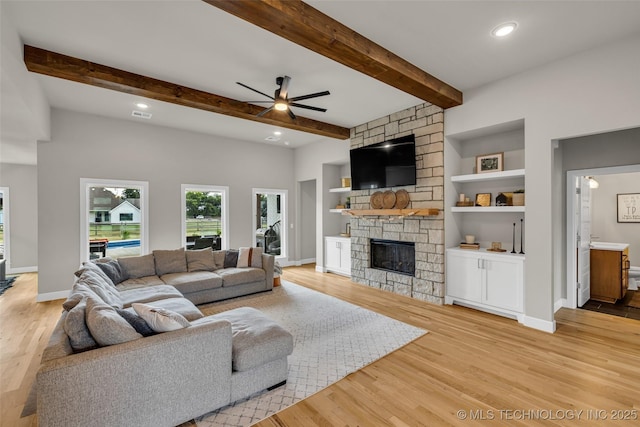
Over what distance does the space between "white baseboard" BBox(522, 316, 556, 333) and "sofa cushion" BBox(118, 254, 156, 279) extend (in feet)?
17.8

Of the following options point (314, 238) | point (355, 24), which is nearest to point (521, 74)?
point (355, 24)

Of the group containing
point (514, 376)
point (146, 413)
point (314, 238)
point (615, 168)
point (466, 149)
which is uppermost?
point (466, 149)

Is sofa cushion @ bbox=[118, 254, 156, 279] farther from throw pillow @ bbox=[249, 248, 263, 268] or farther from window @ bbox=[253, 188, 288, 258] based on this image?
window @ bbox=[253, 188, 288, 258]

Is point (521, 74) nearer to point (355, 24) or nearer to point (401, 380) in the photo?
point (355, 24)

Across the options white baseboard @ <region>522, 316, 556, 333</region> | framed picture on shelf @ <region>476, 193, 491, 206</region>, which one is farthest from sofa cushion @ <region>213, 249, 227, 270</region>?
white baseboard @ <region>522, 316, 556, 333</region>

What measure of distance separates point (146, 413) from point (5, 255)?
8.40 meters

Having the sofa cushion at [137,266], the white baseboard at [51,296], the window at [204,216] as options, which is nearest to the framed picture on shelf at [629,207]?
the window at [204,216]

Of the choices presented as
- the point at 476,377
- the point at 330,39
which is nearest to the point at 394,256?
the point at 476,377

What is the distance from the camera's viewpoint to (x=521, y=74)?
370cm

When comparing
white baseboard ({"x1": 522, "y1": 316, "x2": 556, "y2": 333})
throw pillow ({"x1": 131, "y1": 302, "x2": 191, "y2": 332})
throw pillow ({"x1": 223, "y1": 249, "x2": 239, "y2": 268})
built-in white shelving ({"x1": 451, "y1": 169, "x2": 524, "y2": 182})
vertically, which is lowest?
white baseboard ({"x1": 522, "y1": 316, "x2": 556, "y2": 333})

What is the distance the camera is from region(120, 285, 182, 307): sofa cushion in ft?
10.9

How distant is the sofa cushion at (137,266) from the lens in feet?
14.5

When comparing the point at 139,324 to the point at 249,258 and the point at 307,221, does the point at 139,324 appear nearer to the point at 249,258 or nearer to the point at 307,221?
the point at 249,258

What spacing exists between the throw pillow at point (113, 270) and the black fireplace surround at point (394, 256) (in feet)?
14.0
